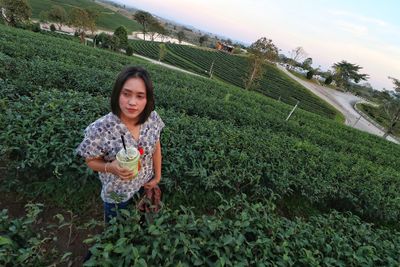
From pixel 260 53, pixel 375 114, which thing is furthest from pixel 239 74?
pixel 375 114

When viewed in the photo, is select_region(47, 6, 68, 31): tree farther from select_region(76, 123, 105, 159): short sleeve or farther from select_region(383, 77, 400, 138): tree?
select_region(76, 123, 105, 159): short sleeve

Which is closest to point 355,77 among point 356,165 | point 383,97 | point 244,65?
point 244,65

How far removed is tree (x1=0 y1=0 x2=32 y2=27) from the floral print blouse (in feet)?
122

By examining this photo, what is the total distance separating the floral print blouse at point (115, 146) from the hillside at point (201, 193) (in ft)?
0.88

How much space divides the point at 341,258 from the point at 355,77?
77650 millimetres

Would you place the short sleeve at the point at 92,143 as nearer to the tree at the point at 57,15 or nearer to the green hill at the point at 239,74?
the green hill at the point at 239,74

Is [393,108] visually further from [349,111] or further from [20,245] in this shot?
[20,245]

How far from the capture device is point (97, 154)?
2.22 metres

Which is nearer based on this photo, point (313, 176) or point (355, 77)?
point (313, 176)

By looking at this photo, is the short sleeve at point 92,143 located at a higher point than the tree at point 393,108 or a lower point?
higher

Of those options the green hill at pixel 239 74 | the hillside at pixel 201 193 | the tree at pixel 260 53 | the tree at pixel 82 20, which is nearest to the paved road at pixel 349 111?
the green hill at pixel 239 74

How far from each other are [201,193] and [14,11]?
37.2 metres

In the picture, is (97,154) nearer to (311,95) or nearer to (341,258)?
(341,258)

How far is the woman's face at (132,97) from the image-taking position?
2146mm
